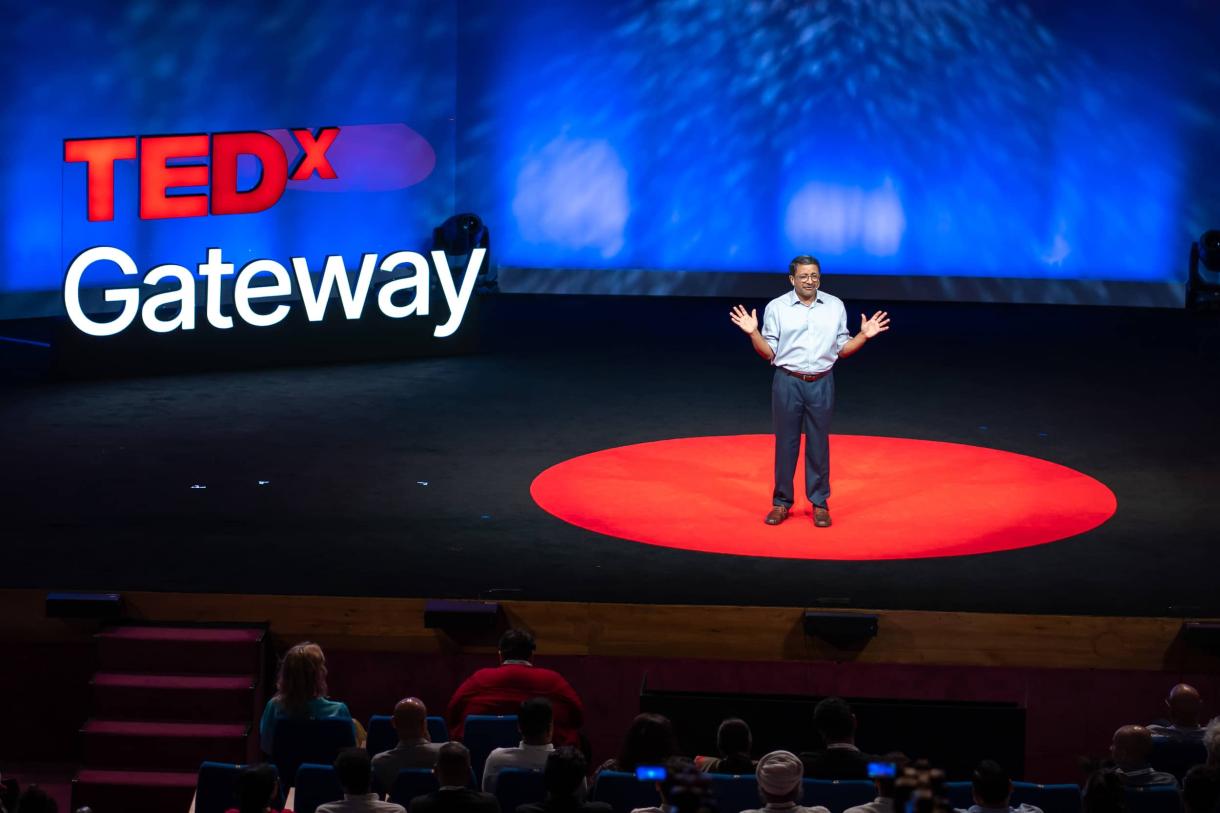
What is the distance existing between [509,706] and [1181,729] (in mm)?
2571

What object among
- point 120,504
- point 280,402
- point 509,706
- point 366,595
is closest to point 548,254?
point 280,402

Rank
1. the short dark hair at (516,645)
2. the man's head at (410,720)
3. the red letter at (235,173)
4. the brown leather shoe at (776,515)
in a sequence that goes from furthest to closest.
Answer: the red letter at (235,173), the brown leather shoe at (776,515), the short dark hair at (516,645), the man's head at (410,720)

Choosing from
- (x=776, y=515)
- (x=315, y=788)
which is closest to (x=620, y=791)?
(x=315, y=788)

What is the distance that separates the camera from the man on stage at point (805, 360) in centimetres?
877

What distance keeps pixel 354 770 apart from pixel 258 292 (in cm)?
857

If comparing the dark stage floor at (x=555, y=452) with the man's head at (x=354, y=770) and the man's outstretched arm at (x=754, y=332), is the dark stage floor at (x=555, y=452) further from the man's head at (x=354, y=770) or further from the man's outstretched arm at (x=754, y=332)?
the man's head at (x=354, y=770)

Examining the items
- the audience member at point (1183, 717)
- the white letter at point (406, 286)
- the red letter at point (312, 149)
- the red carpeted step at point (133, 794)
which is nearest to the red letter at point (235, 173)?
the red letter at point (312, 149)

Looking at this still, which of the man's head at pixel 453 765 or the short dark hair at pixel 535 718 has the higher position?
the short dark hair at pixel 535 718

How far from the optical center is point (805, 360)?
884 cm

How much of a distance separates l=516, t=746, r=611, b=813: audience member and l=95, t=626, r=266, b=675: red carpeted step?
2.79 metres

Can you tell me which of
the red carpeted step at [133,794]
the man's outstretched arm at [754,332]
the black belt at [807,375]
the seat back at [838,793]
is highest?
the man's outstretched arm at [754,332]

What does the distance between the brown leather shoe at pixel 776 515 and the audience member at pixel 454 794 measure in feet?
13.5

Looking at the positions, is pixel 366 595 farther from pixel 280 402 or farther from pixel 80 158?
pixel 80 158

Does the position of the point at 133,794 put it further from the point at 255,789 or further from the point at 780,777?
the point at 780,777
